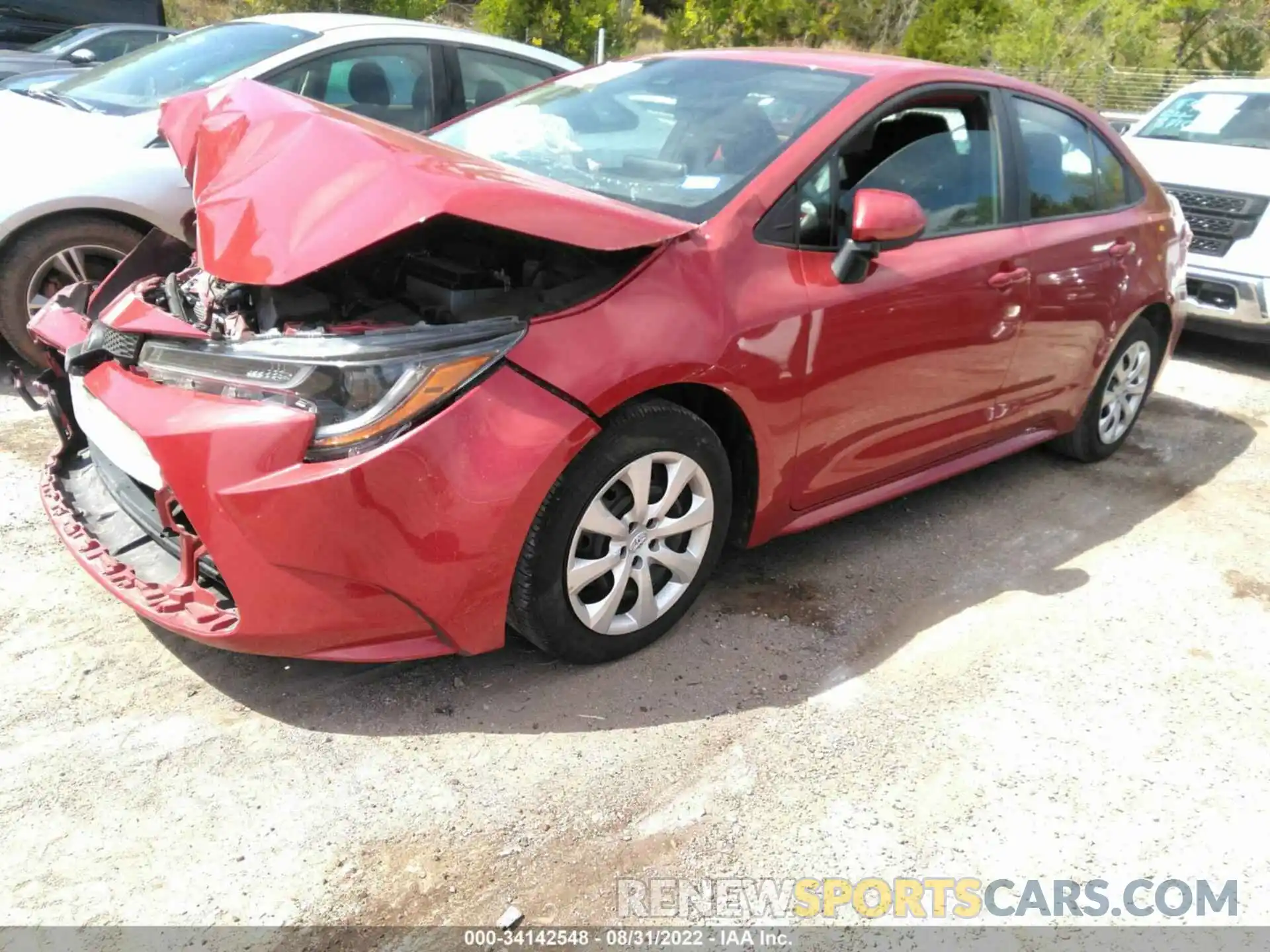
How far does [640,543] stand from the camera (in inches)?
110

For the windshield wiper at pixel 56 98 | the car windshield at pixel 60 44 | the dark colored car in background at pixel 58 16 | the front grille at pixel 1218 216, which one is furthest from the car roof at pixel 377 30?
the dark colored car in background at pixel 58 16

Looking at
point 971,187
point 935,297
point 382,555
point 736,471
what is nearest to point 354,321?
point 382,555

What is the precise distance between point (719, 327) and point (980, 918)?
1.54 meters

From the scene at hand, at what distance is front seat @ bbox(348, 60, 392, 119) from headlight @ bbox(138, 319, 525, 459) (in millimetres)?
3130

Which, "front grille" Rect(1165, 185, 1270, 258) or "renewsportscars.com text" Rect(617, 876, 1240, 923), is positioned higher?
"front grille" Rect(1165, 185, 1270, 258)

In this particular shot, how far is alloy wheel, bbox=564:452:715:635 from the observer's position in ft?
8.76

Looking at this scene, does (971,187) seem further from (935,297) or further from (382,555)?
(382,555)

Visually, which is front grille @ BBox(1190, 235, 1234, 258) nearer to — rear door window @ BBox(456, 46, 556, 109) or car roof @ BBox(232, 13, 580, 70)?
car roof @ BBox(232, 13, 580, 70)

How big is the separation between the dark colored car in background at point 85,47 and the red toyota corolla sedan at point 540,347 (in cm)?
785

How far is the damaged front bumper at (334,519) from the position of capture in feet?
7.41

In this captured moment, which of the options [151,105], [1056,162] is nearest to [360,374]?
[1056,162]

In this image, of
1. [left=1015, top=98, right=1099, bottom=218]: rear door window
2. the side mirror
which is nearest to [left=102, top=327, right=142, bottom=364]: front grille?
the side mirror

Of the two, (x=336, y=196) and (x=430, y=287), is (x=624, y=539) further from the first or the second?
(x=336, y=196)

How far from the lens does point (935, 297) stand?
131 inches
